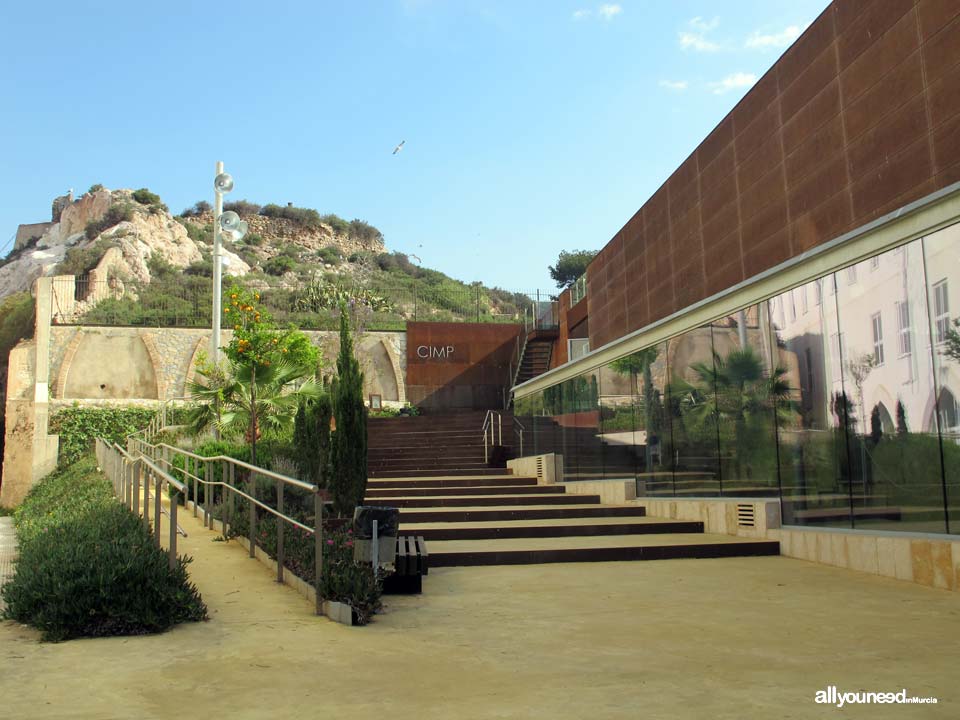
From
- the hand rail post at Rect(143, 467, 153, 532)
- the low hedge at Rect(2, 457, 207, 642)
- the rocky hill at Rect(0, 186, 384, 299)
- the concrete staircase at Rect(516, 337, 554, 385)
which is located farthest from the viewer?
the rocky hill at Rect(0, 186, 384, 299)

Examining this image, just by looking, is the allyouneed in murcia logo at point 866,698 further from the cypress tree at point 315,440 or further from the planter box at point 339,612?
the cypress tree at point 315,440

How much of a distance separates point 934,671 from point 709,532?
6.41 metres

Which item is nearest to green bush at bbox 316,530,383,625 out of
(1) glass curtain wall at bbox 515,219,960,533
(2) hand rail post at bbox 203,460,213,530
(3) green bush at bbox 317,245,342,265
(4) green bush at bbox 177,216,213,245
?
(1) glass curtain wall at bbox 515,219,960,533

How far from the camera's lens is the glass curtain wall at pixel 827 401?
21.8ft

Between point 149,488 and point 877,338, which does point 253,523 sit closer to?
point 149,488

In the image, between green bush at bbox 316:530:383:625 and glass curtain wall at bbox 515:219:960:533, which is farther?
glass curtain wall at bbox 515:219:960:533

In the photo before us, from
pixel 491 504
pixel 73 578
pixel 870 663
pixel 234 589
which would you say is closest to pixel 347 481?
pixel 491 504

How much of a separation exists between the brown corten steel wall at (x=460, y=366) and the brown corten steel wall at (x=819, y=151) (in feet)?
39.0

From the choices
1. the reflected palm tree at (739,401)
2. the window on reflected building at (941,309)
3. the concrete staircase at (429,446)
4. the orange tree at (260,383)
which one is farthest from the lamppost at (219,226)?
the window on reflected building at (941,309)

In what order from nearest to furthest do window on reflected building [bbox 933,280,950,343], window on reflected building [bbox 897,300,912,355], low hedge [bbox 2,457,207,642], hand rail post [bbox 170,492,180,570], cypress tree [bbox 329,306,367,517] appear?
low hedge [bbox 2,457,207,642], hand rail post [bbox 170,492,180,570], window on reflected building [bbox 933,280,950,343], window on reflected building [bbox 897,300,912,355], cypress tree [bbox 329,306,367,517]

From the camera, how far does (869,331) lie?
24.2ft

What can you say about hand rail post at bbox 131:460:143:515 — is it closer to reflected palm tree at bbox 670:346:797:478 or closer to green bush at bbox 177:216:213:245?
reflected palm tree at bbox 670:346:797:478

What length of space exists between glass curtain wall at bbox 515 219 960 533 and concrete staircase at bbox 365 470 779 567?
721 mm

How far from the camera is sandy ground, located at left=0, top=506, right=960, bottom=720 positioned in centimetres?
356
